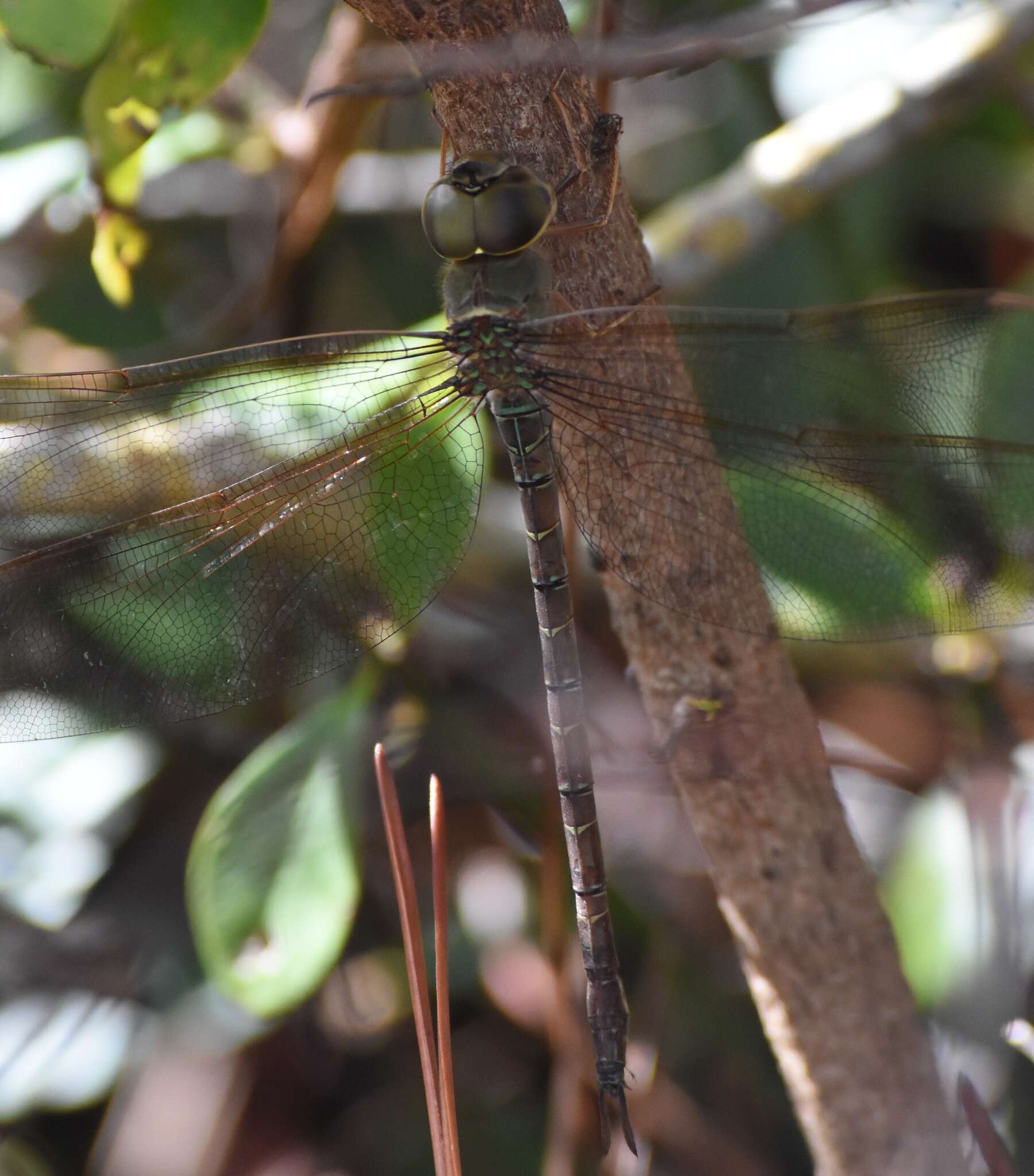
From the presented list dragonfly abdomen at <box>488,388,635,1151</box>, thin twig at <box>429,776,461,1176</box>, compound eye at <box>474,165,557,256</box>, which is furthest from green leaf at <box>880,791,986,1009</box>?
compound eye at <box>474,165,557,256</box>

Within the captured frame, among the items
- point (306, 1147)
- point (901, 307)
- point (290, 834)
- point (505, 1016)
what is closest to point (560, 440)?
point (901, 307)

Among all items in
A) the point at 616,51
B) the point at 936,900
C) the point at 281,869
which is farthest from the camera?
the point at 936,900

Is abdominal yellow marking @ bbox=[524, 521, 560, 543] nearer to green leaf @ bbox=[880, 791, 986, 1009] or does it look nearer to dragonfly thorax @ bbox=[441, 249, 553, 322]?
dragonfly thorax @ bbox=[441, 249, 553, 322]

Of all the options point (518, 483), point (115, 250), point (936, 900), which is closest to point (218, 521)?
point (518, 483)

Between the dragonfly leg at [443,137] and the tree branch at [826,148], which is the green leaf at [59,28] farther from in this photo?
the tree branch at [826,148]

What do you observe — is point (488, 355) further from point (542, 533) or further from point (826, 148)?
point (826, 148)
